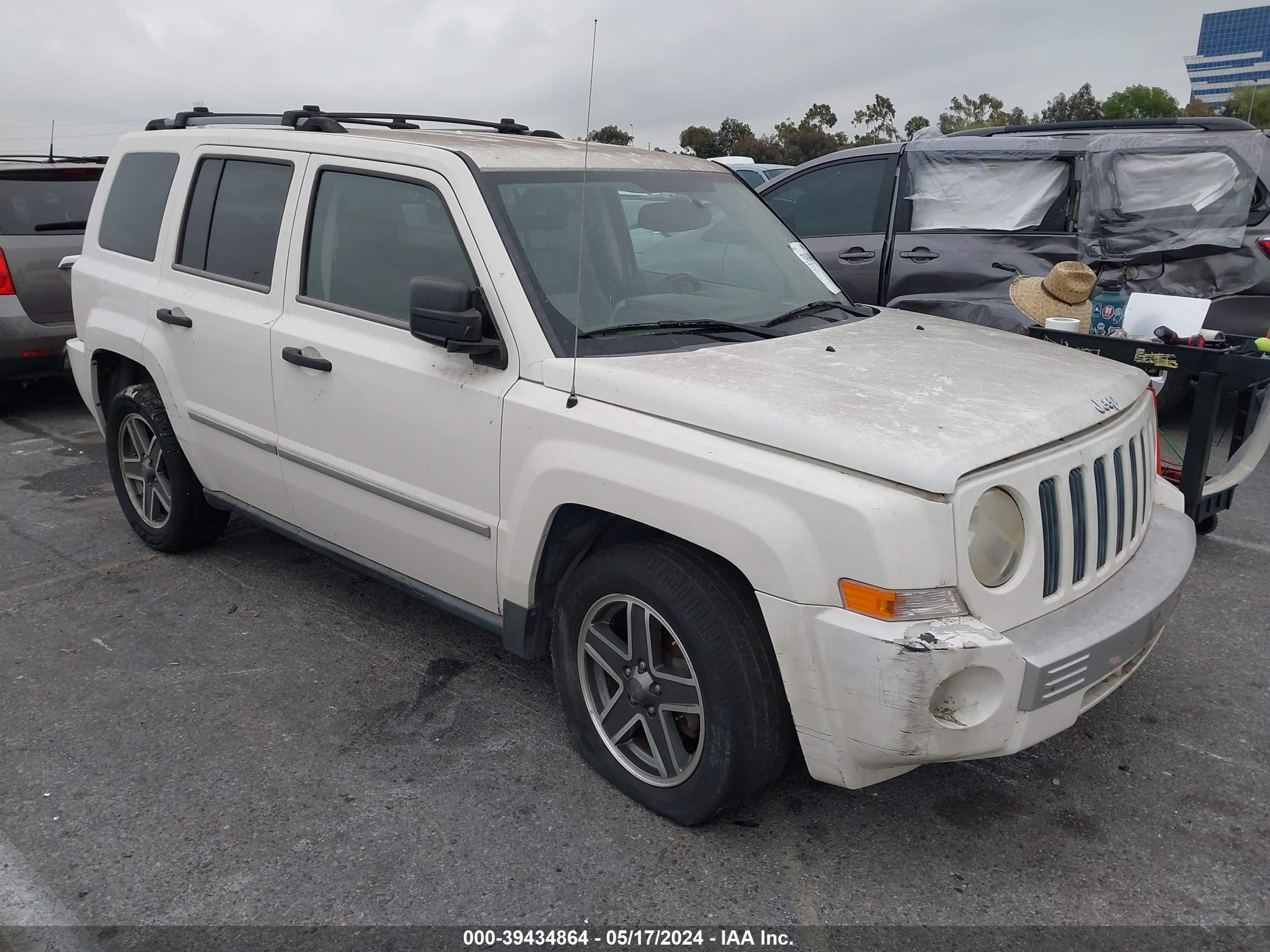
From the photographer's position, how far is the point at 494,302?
321cm

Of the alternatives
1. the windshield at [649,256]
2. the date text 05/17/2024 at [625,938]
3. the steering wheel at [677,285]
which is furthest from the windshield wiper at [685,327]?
the date text 05/17/2024 at [625,938]

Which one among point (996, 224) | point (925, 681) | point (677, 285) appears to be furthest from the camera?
point (996, 224)

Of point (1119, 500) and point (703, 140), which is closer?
point (1119, 500)

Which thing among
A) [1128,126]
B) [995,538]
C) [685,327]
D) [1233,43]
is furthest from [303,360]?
[1233,43]

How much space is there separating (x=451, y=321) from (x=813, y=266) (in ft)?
5.78

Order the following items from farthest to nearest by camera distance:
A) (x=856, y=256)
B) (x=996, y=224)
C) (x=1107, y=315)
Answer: (x=856, y=256), (x=996, y=224), (x=1107, y=315)

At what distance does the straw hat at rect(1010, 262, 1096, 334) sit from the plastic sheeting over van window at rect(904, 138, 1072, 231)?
169cm

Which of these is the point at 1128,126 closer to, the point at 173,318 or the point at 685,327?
the point at 685,327

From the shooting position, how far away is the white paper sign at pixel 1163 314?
16.0ft

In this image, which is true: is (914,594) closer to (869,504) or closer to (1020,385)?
(869,504)

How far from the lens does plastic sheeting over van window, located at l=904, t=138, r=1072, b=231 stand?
6988 mm

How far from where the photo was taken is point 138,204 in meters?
4.81

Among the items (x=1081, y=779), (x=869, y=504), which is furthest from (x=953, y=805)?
(x=869, y=504)

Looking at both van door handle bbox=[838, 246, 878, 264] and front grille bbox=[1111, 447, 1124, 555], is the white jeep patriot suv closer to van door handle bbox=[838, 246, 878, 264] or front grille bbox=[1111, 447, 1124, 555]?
front grille bbox=[1111, 447, 1124, 555]
